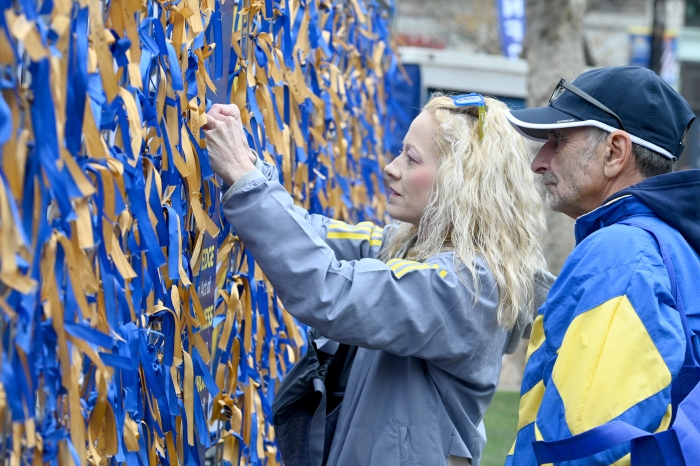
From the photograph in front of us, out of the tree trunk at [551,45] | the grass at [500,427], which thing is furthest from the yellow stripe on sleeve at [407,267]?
the tree trunk at [551,45]

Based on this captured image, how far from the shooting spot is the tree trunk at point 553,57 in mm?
8898

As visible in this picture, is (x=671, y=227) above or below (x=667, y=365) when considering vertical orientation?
above

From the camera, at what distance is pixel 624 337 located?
173 cm

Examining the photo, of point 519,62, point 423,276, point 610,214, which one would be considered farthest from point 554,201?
point 519,62

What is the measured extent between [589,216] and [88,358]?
1082 mm

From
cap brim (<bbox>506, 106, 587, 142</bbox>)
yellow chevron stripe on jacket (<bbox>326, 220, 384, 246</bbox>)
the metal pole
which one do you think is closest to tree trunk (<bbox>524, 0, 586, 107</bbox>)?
the metal pole

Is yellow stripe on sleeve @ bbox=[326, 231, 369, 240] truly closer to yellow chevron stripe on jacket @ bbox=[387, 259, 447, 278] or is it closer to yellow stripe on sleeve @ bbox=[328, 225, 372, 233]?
yellow stripe on sleeve @ bbox=[328, 225, 372, 233]

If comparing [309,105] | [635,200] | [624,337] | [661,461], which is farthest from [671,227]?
[309,105]

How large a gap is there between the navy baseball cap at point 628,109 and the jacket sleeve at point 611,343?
0.94 ft

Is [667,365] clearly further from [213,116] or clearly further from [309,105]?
[309,105]

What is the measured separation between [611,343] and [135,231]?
36.3 inches

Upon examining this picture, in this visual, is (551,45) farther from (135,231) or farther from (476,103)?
(135,231)

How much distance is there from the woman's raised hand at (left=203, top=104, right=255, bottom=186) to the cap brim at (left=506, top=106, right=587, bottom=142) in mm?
653

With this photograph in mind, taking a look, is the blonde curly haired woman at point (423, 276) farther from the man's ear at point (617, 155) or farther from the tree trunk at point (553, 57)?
the tree trunk at point (553, 57)
